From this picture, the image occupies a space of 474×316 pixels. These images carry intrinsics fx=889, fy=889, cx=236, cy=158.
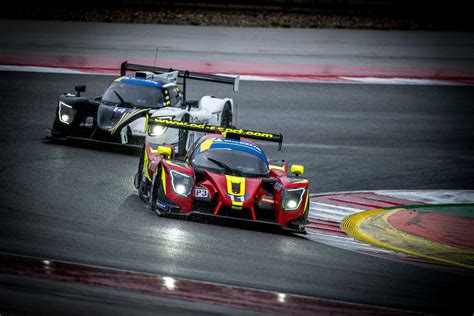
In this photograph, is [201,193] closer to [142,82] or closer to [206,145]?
[206,145]

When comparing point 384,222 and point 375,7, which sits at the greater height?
point 375,7

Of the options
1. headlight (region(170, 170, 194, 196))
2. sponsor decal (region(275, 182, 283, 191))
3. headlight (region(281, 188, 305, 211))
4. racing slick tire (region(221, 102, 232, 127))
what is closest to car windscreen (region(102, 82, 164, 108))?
racing slick tire (region(221, 102, 232, 127))

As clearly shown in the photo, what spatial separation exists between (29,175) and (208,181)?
11.2ft

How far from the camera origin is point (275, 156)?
17.0 metres

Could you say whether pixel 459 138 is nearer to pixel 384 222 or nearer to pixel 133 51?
pixel 384 222

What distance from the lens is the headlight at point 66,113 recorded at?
16.3 m

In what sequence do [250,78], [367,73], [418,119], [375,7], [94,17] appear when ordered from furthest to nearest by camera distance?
[375,7] < [94,17] < [367,73] < [250,78] < [418,119]

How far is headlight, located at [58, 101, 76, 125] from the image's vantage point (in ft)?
53.5

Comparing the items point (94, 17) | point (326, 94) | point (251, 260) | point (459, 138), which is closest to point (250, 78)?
point (326, 94)

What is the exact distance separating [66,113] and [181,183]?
17.6ft

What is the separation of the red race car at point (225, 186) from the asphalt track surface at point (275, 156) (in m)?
0.24

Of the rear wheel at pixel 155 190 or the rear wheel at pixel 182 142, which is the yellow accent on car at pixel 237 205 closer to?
the rear wheel at pixel 155 190

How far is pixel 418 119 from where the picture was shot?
837 inches

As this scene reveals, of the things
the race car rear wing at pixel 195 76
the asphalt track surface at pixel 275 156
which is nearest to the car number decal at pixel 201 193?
the asphalt track surface at pixel 275 156
